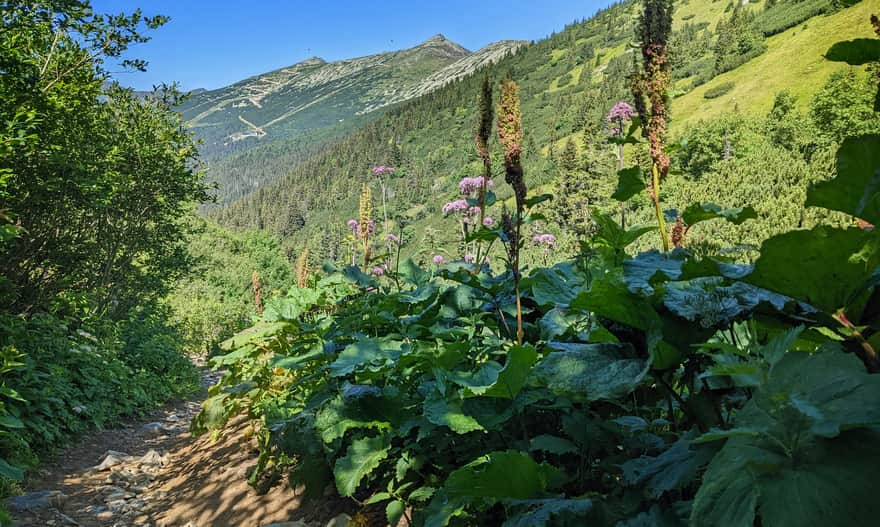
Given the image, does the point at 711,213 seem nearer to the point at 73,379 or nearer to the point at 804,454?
the point at 804,454

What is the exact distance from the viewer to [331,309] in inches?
177

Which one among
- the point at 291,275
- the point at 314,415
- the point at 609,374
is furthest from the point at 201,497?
the point at 291,275

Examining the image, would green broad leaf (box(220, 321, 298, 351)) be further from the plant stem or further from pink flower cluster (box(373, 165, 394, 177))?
pink flower cluster (box(373, 165, 394, 177))

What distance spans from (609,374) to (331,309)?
3935mm

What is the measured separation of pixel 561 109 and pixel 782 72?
39.2 metres

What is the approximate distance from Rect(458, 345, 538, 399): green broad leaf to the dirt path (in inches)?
48.8

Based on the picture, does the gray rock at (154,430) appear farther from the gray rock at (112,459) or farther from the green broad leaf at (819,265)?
the green broad leaf at (819,265)

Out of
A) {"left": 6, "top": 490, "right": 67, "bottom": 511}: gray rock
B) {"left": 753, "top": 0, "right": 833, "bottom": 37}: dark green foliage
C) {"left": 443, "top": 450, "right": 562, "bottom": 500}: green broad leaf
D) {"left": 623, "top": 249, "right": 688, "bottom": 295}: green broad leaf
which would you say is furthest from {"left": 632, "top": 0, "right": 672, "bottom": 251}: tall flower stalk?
{"left": 753, "top": 0, "right": 833, "bottom": 37}: dark green foliage

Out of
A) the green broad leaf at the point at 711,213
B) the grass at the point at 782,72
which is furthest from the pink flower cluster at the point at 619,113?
the grass at the point at 782,72

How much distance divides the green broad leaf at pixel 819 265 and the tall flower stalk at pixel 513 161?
2.93ft

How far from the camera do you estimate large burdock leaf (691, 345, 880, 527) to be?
1.56 feet

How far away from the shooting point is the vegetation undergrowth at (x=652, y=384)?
1.72ft

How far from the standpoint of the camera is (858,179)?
66 centimetres

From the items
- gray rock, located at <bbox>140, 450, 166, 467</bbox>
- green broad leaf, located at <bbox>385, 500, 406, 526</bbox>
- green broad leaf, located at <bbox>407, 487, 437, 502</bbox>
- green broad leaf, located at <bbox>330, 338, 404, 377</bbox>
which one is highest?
green broad leaf, located at <bbox>330, 338, 404, 377</bbox>
